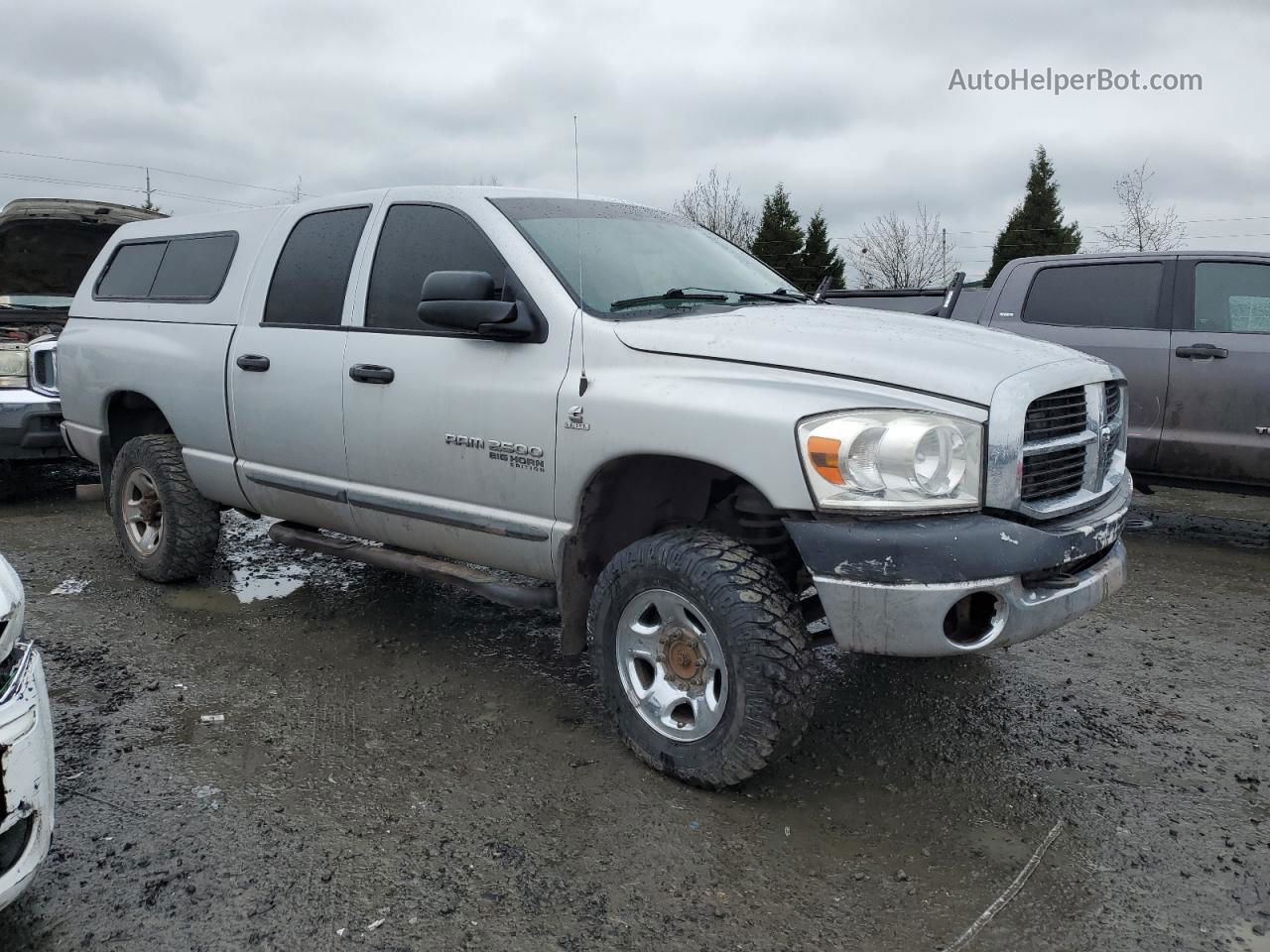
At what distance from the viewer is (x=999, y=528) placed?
9.02 ft

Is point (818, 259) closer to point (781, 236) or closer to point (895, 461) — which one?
point (781, 236)

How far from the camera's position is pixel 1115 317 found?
6609 millimetres

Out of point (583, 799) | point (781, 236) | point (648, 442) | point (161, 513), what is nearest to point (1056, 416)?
point (648, 442)

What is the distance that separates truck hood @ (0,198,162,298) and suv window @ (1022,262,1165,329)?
6772 millimetres

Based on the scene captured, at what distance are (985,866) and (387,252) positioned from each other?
3100 millimetres

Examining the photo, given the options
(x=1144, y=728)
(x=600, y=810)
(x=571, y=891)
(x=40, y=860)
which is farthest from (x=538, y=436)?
(x=1144, y=728)

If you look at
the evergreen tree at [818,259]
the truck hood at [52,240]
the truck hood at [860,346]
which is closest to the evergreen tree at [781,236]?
the evergreen tree at [818,259]

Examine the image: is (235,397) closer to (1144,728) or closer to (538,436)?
(538,436)

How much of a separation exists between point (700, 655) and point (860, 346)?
1055mm

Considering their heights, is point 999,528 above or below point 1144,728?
above

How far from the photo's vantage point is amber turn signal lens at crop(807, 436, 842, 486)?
274 centimetres

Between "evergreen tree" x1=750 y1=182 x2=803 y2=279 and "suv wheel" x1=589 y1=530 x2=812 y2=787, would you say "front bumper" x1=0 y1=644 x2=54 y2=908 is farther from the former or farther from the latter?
"evergreen tree" x1=750 y1=182 x2=803 y2=279

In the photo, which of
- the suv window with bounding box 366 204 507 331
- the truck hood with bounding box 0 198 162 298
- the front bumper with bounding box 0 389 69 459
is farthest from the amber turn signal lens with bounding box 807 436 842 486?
the truck hood with bounding box 0 198 162 298

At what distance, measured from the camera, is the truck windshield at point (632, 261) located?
3566 mm
